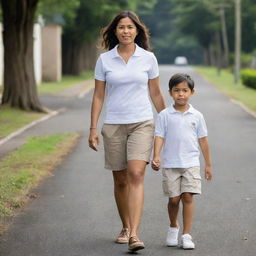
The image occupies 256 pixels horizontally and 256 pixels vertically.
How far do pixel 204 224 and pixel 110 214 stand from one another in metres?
1.01

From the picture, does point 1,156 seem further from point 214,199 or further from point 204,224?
point 204,224

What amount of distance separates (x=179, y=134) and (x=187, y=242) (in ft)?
2.69

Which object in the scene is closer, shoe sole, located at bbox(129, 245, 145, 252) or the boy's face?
shoe sole, located at bbox(129, 245, 145, 252)

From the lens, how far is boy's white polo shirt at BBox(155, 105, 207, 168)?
6738 millimetres

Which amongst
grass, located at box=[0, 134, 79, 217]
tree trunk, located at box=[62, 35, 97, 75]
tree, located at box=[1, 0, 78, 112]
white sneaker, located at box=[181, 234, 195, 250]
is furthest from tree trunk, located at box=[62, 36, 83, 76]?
white sneaker, located at box=[181, 234, 195, 250]

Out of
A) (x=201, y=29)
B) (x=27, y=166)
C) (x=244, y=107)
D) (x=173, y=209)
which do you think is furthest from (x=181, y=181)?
A: (x=201, y=29)

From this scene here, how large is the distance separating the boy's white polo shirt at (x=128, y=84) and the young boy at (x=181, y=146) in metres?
0.19

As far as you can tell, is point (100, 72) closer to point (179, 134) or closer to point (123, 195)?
point (179, 134)

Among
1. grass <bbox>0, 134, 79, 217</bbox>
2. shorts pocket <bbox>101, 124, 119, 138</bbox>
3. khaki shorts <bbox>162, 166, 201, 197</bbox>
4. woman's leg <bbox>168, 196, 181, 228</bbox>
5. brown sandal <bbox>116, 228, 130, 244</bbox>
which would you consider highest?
shorts pocket <bbox>101, 124, 119, 138</bbox>

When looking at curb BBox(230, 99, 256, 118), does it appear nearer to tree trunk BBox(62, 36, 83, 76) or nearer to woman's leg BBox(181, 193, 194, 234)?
woman's leg BBox(181, 193, 194, 234)

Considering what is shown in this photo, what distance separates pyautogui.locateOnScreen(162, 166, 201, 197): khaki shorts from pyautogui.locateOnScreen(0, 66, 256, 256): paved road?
0.44m

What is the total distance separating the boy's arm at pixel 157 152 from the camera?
21.8 feet

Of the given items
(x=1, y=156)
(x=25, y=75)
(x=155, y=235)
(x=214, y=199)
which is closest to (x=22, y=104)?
(x=25, y=75)

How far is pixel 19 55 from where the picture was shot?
23.8 m
